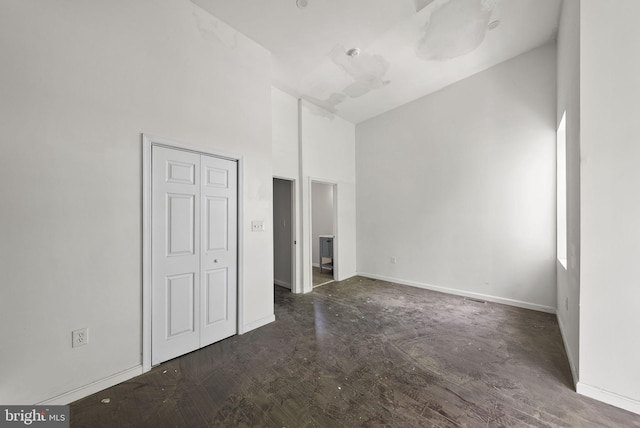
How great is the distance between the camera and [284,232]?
463 cm

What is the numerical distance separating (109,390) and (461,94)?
567cm

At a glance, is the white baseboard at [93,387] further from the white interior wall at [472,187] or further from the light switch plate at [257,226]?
the white interior wall at [472,187]

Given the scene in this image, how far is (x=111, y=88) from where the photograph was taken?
1.99 metres

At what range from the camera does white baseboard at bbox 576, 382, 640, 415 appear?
1.66 m

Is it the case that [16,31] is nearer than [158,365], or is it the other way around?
[16,31]

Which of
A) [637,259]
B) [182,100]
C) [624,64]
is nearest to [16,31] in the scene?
[182,100]

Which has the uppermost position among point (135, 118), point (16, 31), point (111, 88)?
point (16, 31)

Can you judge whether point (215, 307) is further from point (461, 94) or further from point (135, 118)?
point (461, 94)

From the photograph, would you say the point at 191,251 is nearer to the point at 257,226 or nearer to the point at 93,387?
the point at 257,226

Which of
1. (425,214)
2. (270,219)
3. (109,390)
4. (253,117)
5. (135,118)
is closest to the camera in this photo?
(109,390)

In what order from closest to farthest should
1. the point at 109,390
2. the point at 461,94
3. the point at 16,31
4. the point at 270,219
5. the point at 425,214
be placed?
the point at 16,31, the point at 109,390, the point at 270,219, the point at 461,94, the point at 425,214

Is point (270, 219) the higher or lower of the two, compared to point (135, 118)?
lower

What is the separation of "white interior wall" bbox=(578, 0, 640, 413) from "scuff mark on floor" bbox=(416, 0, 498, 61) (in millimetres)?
1227

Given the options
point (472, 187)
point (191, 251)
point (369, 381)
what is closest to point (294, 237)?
point (191, 251)
